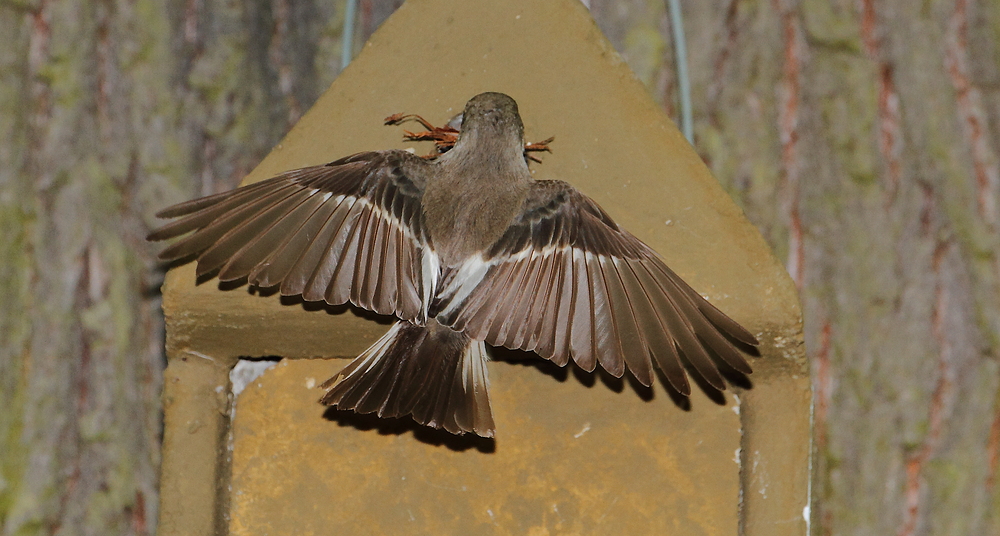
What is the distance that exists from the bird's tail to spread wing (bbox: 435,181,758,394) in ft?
0.26

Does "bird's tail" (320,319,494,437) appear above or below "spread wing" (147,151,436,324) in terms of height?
below

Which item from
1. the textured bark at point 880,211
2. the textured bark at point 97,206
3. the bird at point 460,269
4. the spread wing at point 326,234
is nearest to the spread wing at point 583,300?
the bird at point 460,269

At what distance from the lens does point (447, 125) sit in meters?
2.30

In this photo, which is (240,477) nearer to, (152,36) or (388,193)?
(388,193)

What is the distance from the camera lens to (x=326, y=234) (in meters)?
2.13

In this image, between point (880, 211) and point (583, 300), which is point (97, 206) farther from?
point (880, 211)

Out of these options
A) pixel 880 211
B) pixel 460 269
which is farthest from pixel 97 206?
pixel 880 211

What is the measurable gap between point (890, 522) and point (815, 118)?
3.97 ft

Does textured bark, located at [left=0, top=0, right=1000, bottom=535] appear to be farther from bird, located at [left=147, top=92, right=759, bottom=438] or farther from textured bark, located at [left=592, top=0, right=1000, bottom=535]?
bird, located at [left=147, top=92, right=759, bottom=438]

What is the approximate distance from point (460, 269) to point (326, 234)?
0.30 meters

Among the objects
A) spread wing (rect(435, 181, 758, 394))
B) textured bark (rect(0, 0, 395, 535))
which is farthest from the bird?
textured bark (rect(0, 0, 395, 535))

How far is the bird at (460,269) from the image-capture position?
1.96m

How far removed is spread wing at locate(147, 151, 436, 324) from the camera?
2.02 metres

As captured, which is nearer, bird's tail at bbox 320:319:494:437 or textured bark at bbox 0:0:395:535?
bird's tail at bbox 320:319:494:437
